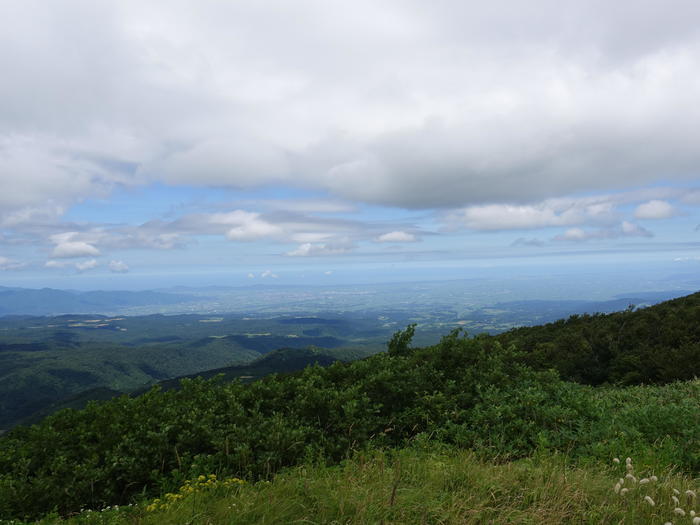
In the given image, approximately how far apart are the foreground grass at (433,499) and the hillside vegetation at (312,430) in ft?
3.08

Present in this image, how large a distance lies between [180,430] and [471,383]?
6.22 m

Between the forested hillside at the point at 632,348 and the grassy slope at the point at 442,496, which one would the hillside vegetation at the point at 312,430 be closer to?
the grassy slope at the point at 442,496

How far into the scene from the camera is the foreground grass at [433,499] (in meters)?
4.11

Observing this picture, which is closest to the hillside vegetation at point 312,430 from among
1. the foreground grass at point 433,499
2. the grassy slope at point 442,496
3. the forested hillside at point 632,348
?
the grassy slope at point 442,496

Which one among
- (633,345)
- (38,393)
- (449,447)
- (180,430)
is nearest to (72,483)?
(180,430)

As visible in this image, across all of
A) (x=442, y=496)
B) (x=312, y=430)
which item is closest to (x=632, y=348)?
(x=312, y=430)

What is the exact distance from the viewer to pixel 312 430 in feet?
22.6

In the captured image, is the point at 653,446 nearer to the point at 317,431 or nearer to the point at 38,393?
the point at 317,431

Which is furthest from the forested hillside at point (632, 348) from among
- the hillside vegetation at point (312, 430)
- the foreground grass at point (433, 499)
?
the foreground grass at point (433, 499)

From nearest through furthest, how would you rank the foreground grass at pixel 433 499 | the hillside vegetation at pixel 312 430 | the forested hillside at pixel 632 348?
the foreground grass at pixel 433 499
the hillside vegetation at pixel 312 430
the forested hillside at pixel 632 348

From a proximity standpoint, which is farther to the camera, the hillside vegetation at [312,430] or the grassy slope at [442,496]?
the hillside vegetation at [312,430]

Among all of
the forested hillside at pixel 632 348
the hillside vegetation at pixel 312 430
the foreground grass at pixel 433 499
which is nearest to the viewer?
the foreground grass at pixel 433 499

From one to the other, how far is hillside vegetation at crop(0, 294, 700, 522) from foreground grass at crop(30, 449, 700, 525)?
3.08 feet

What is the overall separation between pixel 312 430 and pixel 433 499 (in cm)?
295
